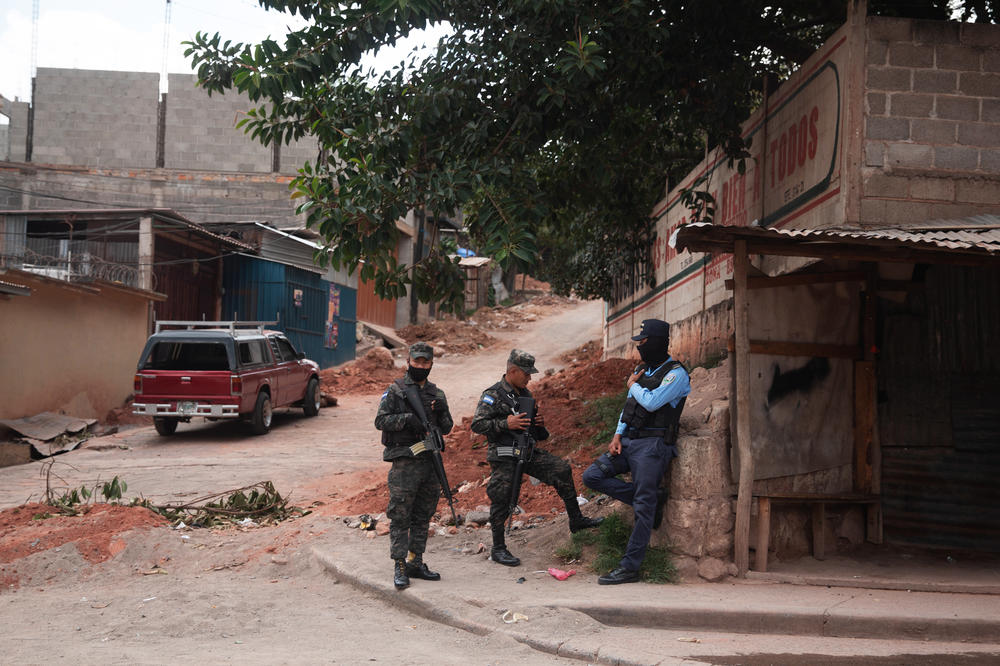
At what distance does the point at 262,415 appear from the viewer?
48.1 feet

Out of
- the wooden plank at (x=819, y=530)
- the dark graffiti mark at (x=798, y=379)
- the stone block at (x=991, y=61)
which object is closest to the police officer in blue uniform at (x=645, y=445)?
the dark graffiti mark at (x=798, y=379)

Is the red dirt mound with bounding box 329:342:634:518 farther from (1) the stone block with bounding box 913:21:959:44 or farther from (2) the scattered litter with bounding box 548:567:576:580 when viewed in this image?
(1) the stone block with bounding box 913:21:959:44

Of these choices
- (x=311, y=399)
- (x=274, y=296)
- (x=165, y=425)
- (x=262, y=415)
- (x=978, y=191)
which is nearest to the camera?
(x=978, y=191)

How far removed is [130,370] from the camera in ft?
57.6

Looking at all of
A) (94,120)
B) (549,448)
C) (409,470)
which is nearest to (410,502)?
(409,470)

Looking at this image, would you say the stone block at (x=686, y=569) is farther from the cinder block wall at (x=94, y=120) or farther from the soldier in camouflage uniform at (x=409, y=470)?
the cinder block wall at (x=94, y=120)

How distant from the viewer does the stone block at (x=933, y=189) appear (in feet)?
21.9

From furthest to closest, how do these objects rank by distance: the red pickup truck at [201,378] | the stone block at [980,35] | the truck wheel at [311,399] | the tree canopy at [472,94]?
the truck wheel at [311,399] < the red pickup truck at [201,378] < the tree canopy at [472,94] < the stone block at [980,35]

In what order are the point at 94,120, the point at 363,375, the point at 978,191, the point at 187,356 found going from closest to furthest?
the point at 978,191 → the point at 187,356 → the point at 363,375 → the point at 94,120

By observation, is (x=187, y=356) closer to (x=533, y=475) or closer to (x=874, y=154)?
(x=533, y=475)

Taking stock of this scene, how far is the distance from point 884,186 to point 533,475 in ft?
11.7

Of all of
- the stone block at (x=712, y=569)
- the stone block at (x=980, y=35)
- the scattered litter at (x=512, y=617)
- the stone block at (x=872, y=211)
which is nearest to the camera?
the scattered litter at (x=512, y=617)

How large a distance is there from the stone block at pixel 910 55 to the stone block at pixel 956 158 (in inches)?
27.7

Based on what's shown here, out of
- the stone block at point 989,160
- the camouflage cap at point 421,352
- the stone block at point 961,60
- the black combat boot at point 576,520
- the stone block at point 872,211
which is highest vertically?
the stone block at point 961,60
